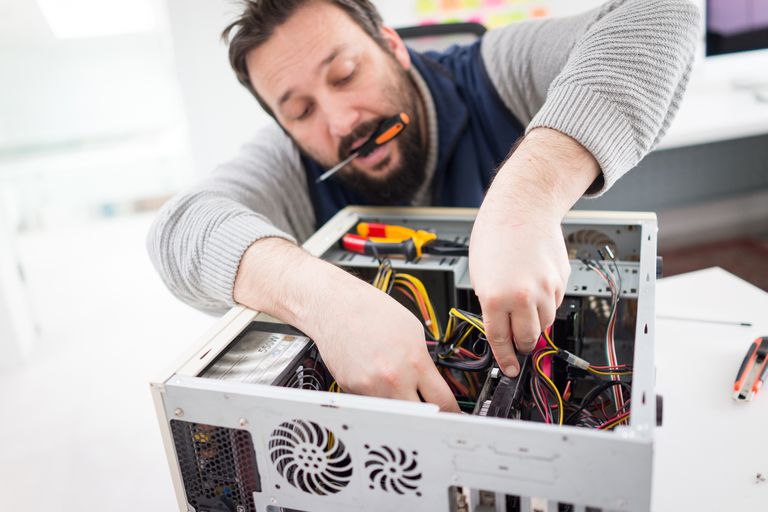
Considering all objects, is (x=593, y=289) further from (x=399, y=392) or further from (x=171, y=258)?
(x=171, y=258)

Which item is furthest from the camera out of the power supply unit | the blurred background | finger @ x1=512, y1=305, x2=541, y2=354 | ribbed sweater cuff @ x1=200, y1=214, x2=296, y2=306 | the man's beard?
the blurred background

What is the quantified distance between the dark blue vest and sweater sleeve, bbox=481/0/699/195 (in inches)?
8.6

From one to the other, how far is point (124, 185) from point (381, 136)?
2172 mm

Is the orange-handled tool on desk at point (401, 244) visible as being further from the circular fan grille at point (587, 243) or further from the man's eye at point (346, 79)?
the man's eye at point (346, 79)

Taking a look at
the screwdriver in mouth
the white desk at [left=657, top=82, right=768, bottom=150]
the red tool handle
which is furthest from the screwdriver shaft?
the white desk at [left=657, top=82, right=768, bottom=150]

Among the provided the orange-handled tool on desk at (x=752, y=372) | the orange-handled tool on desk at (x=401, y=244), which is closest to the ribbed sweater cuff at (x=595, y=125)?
the orange-handled tool on desk at (x=401, y=244)

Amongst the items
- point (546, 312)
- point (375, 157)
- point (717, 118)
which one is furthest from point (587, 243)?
point (717, 118)

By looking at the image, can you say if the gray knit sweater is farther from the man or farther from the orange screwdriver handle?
the orange screwdriver handle

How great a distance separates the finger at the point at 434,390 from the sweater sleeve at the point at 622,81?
32 cm

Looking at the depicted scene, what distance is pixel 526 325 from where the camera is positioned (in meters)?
0.56

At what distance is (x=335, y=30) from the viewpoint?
3.34ft

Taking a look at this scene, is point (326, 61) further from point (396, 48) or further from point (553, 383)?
point (553, 383)

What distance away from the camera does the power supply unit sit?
446 mm

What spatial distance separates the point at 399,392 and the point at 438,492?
0.32 feet
